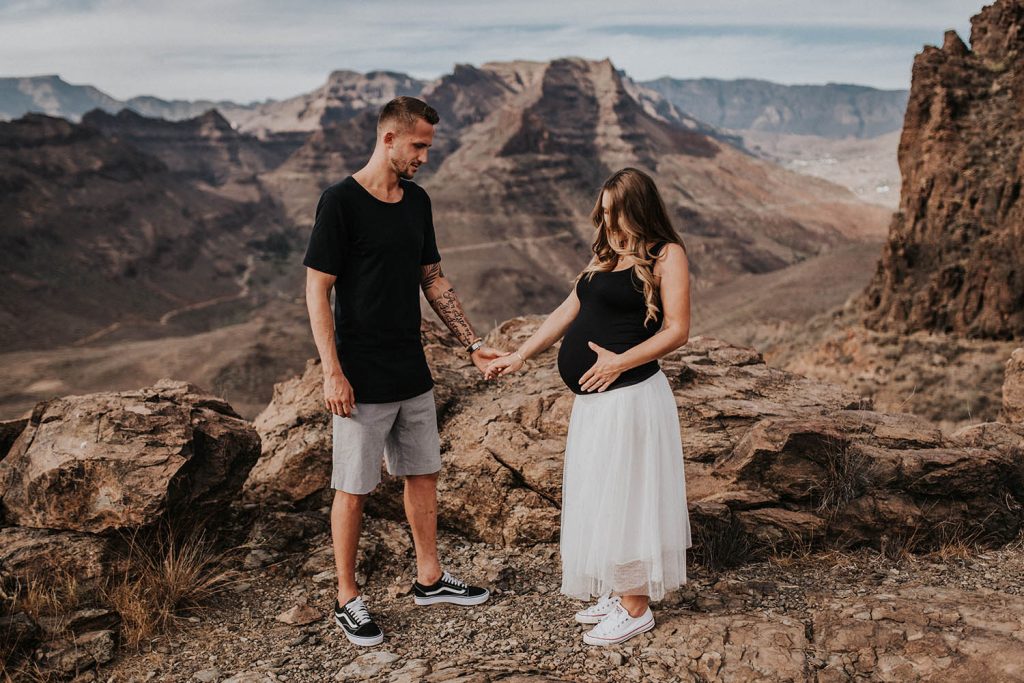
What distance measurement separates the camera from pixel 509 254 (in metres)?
67.5

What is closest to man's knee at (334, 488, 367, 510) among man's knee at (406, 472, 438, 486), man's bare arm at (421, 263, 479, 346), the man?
the man

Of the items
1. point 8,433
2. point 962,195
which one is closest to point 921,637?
point 8,433

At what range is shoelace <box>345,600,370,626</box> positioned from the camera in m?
3.42

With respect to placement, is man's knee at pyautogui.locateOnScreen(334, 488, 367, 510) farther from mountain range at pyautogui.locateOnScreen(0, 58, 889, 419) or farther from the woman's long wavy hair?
mountain range at pyautogui.locateOnScreen(0, 58, 889, 419)

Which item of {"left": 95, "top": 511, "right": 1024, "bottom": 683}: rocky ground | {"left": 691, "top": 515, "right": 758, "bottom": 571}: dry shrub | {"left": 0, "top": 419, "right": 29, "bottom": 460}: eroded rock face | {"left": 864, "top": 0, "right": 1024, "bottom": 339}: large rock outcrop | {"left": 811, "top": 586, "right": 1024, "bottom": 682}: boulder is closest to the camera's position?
{"left": 811, "top": 586, "right": 1024, "bottom": 682}: boulder

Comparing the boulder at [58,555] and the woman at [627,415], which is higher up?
the woman at [627,415]

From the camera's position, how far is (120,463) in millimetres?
3820

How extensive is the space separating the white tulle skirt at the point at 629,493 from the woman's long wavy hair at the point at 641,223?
0.38 metres

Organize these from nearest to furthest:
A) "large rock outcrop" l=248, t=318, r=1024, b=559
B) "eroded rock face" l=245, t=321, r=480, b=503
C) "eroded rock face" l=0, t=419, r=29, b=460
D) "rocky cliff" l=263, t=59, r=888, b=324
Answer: "large rock outcrop" l=248, t=318, r=1024, b=559
"eroded rock face" l=0, t=419, r=29, b=460
"eroded rock face" l=245, t=321, r=480, b=503
"rocky cliff" l=263, t=59, r=888, b=324

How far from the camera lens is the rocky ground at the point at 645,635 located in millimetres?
2965

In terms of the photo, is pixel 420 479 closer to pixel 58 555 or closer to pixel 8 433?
pixel 58 555

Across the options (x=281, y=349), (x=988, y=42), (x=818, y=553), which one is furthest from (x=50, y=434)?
(x=281, y=349)

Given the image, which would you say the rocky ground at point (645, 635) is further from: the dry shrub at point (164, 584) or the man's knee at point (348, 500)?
the man's knee at point (348, 500)

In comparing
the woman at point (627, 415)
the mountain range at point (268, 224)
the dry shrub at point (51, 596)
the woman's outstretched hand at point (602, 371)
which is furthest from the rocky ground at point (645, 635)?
the mountain range at point (268, 224)
